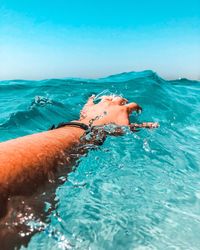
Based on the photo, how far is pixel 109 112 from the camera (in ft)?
23.8

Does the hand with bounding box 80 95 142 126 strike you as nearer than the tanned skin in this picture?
No

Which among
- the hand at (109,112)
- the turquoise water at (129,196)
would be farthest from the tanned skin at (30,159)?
the hand at (109,112)

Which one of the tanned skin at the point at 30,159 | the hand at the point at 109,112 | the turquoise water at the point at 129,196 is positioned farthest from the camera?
the hand at the point at 109,112

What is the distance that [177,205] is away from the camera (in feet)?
15.4

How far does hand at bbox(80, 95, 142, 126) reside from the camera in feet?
22.5

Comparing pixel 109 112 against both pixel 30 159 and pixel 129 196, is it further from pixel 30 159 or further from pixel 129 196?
pixel 30 159

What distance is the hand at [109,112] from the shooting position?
6.86m

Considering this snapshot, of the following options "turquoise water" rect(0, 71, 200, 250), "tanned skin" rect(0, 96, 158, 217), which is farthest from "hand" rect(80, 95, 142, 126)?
→ "tanned skin" rect(0, 96, 158, 217)

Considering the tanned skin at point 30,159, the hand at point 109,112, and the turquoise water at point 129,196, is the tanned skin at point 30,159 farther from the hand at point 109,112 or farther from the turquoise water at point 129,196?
the hand at point 109,112

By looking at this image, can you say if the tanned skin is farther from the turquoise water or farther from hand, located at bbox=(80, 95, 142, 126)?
hand, located at bbox=(80, 95, 142, 126)

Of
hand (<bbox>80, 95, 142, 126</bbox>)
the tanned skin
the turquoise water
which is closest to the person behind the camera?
the tanned skin

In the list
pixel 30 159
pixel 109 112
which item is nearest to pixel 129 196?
pixel 30 159

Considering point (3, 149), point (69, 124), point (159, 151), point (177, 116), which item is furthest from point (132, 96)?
point (3, 149)

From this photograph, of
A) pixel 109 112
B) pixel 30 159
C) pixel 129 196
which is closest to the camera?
pixel 30 159
